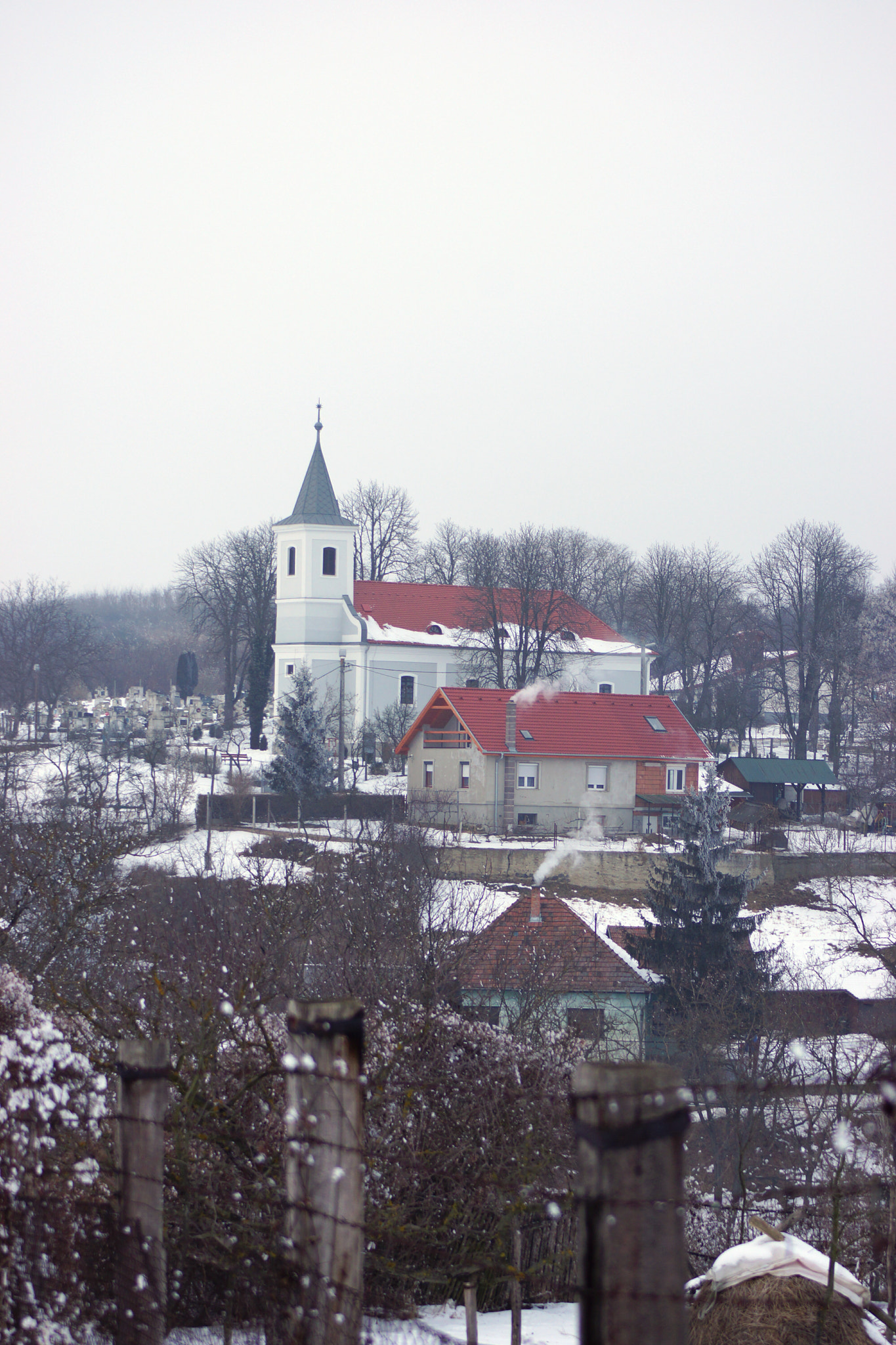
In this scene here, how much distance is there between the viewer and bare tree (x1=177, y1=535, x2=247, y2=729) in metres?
66.2

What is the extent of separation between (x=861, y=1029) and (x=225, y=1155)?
21012mm

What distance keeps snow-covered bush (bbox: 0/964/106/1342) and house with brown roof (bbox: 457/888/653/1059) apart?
35.3ft

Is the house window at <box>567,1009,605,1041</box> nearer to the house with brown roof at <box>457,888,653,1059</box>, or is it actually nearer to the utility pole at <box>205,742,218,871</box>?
the house with brown roof at <box>457,888,653,1059</box>

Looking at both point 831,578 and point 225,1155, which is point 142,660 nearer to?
point 831,578

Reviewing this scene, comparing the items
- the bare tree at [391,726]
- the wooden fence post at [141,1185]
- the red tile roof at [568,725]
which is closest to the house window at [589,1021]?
the wooden fence post at [141,1185]

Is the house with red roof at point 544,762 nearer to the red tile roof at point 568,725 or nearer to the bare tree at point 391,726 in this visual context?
the red tile roof at point 568,725

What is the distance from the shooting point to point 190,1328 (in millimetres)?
5391

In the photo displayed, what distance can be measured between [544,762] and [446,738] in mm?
3727

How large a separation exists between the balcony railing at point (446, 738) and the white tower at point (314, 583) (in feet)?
47.3

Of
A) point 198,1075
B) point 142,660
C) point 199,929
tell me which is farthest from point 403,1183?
point 142,660

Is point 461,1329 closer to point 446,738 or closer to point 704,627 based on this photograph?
point 446,738

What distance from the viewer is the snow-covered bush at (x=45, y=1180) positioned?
4.06 metres

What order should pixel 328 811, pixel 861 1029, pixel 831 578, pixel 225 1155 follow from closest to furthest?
pixel 225 1155, pixel 861 1029, pixel 328 811, pixel 831 578

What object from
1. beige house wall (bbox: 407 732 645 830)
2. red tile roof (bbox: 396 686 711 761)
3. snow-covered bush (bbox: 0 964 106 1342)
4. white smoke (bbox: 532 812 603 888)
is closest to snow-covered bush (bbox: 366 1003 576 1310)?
snow-covered bush (bbox: 0 964 106 1342)
